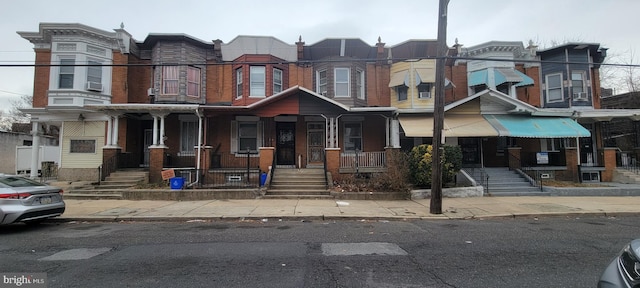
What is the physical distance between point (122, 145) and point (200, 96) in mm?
4722

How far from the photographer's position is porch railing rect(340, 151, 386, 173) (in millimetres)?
14766

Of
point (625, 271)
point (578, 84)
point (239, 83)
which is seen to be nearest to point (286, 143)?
point (239, 83)

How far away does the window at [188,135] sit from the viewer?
17.2m

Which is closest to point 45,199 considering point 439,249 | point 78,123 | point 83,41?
point 439,249

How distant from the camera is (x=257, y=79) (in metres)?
17.7

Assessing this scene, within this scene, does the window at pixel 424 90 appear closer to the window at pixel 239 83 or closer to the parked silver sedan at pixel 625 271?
the window at pixel 239 83

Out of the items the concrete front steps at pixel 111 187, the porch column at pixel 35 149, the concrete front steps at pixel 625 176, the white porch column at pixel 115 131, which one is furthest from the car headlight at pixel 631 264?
the porch column at pixel 35 149

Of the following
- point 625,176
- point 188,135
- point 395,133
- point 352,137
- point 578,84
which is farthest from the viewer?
point 578,84

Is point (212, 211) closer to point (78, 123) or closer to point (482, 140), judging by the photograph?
point (78, 123)

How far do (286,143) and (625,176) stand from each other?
→ 1720 centimetres

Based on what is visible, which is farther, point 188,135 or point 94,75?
point 188,135

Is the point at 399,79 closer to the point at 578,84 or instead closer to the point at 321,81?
the point at 321,81

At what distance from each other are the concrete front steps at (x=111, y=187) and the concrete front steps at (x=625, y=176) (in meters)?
23.1

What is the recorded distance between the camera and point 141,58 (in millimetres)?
18344
